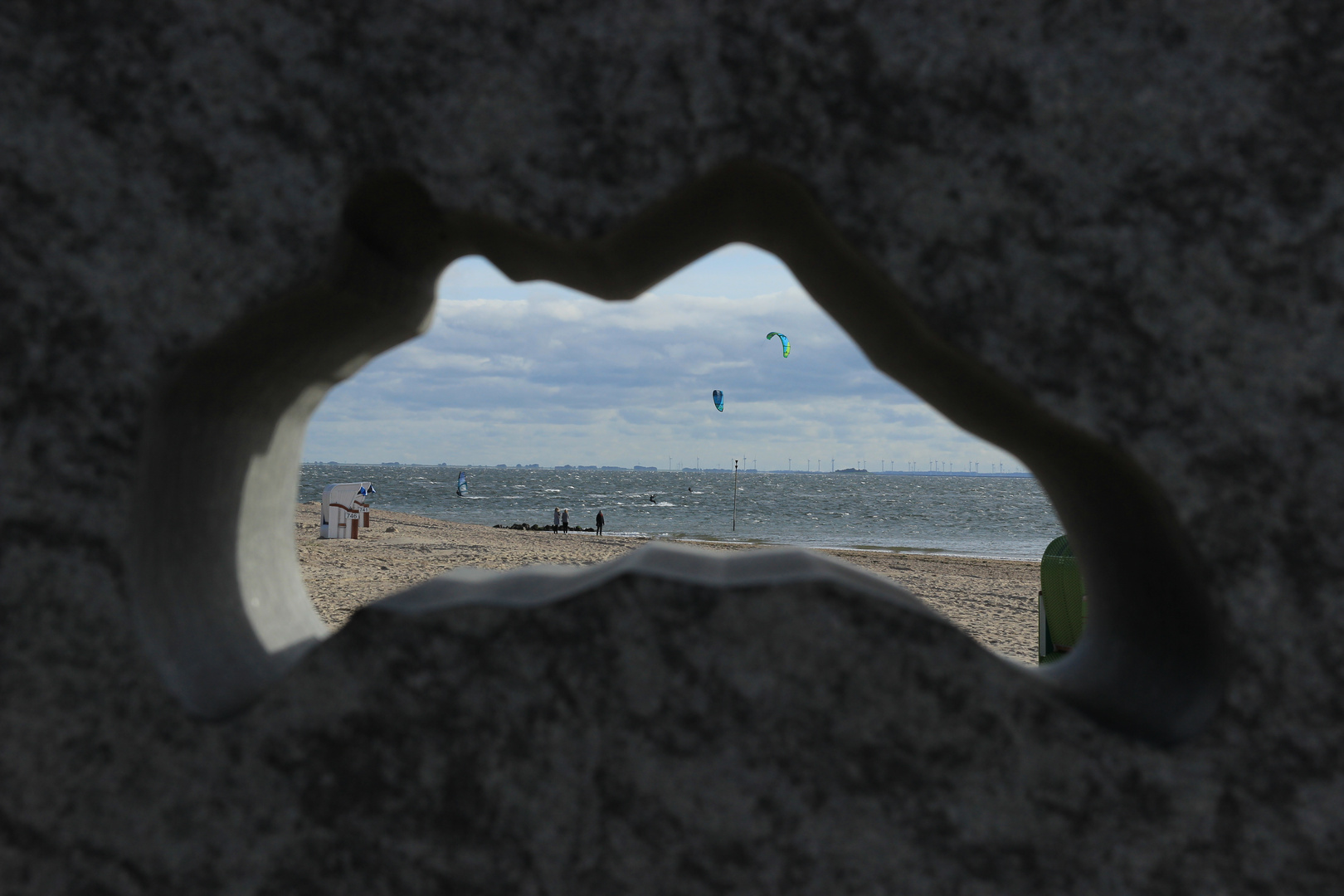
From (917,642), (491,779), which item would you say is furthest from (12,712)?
(917,642)

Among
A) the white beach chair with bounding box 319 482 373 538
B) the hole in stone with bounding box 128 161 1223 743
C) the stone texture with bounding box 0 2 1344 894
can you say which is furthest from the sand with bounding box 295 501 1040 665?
the stone texture with bounding box 0 2 1344 894

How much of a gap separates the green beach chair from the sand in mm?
3070

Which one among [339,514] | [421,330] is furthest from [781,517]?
[421,330]

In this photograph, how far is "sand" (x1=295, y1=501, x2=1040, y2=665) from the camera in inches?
404

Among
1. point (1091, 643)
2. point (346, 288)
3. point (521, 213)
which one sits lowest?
point (1091, 643)

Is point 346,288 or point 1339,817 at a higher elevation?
point 346,288

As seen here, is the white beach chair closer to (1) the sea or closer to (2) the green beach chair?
(1) the sea

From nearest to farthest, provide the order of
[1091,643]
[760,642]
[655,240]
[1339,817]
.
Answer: [1339,817], [760,642], [655,240], [1091,643]

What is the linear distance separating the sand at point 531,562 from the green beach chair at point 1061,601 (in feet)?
10.1

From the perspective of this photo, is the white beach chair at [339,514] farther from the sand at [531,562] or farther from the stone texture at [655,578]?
the stone texture at [655,578]

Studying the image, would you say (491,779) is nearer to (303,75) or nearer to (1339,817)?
(303,75)

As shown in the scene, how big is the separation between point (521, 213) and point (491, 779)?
97 centimetres

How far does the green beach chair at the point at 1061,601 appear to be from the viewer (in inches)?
211

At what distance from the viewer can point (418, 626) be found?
1.41m
